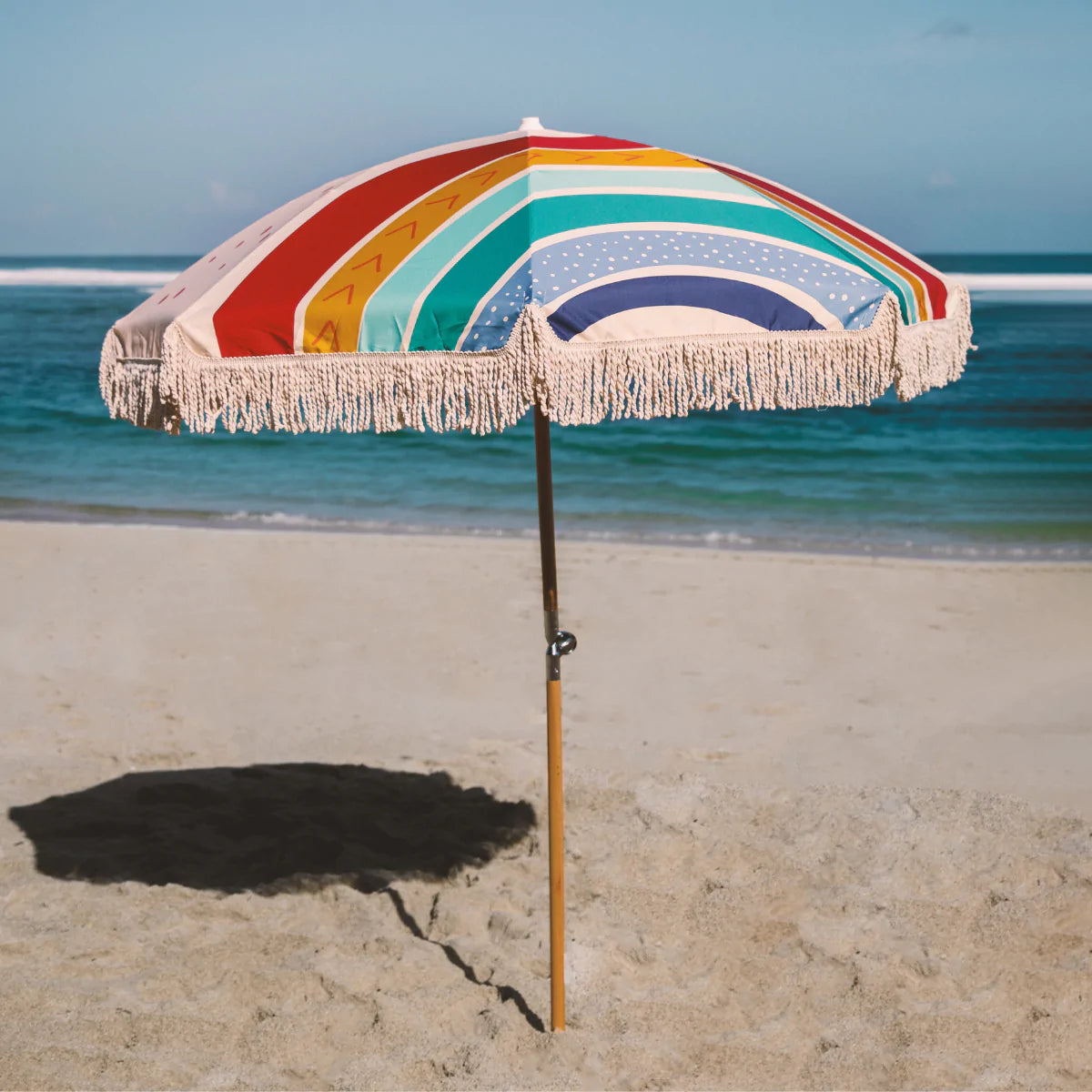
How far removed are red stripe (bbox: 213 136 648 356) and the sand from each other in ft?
5.96

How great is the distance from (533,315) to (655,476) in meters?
12.1

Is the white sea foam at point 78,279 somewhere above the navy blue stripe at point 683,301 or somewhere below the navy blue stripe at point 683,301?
above

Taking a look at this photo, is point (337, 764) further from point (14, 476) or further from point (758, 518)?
point (14, 476)

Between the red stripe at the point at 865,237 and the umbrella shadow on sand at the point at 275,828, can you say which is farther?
the umbrella shadow on sand at the point at 275,828

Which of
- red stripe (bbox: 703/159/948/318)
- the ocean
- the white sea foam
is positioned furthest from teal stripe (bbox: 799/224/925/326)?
the white sea foam

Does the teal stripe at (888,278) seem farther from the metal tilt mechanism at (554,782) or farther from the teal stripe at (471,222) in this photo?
the metal tilt mechanism at (554,782)

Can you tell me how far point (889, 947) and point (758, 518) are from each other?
8382 mm

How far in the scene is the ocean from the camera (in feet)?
37.1

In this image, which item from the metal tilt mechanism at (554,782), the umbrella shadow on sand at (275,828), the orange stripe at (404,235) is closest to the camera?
the orange stripe at (404,235)

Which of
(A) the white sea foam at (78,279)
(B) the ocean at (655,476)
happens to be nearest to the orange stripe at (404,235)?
(B) the ocean at (655,476)

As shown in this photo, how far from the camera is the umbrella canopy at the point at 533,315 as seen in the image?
7.79 ft

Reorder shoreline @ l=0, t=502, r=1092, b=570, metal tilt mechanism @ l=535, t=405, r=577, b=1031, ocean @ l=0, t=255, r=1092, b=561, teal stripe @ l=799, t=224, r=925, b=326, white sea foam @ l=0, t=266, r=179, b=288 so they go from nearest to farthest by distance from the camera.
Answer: teal stripe @ l=799, t=224, r=925, b=326 → metal tilt mechanism @ l=535, t=405, r=577, b=1031 → shoreline @ l=0, t=502, r=1092, b=570 → ocean @ l=0, t=255, r=1092, b=561 → white sea foam @ l=0, t=266, r=179, b=288

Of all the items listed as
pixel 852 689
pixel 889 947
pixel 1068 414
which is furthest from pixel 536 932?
pixel 1068 414

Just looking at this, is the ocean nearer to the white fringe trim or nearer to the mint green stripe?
the mint green stripe
